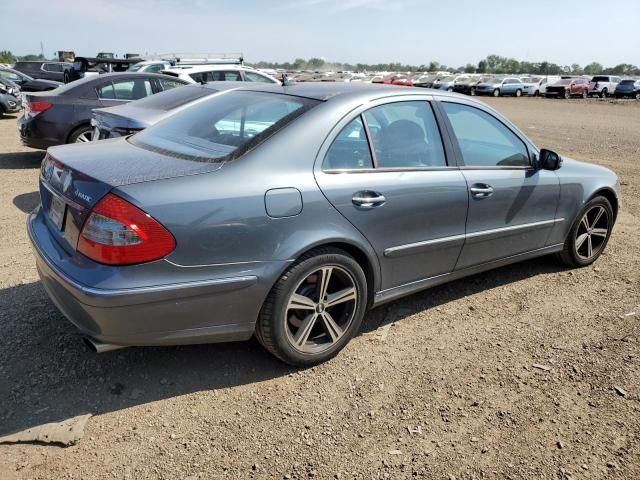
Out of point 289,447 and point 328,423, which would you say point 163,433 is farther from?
point 328,423

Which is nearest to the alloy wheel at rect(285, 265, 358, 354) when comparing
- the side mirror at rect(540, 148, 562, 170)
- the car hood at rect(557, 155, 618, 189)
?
the side mirror at rect(540, 148, 562, 170)

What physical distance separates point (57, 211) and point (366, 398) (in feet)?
6.47

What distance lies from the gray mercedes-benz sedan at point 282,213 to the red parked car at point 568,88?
39.8 m

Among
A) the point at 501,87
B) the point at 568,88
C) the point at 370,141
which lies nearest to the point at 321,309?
the point at 370,141

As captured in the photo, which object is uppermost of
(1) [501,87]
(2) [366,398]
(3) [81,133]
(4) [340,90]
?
(4) [340,90]

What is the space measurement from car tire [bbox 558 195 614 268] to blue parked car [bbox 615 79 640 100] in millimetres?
41721

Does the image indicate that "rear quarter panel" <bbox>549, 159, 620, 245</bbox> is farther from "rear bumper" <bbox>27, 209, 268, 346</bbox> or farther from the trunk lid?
the trunk lid

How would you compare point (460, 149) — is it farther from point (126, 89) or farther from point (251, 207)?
point (126, 89)

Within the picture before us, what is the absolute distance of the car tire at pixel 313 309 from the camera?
297cm

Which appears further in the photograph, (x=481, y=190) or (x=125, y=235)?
(x=481, y=190)

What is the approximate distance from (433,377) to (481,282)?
5.43 feet

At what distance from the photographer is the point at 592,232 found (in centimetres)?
502

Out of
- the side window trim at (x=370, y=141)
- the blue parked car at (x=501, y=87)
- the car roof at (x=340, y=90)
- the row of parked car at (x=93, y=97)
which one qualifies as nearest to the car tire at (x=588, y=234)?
the car roof at (x=340, y=90)

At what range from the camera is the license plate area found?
288cm
